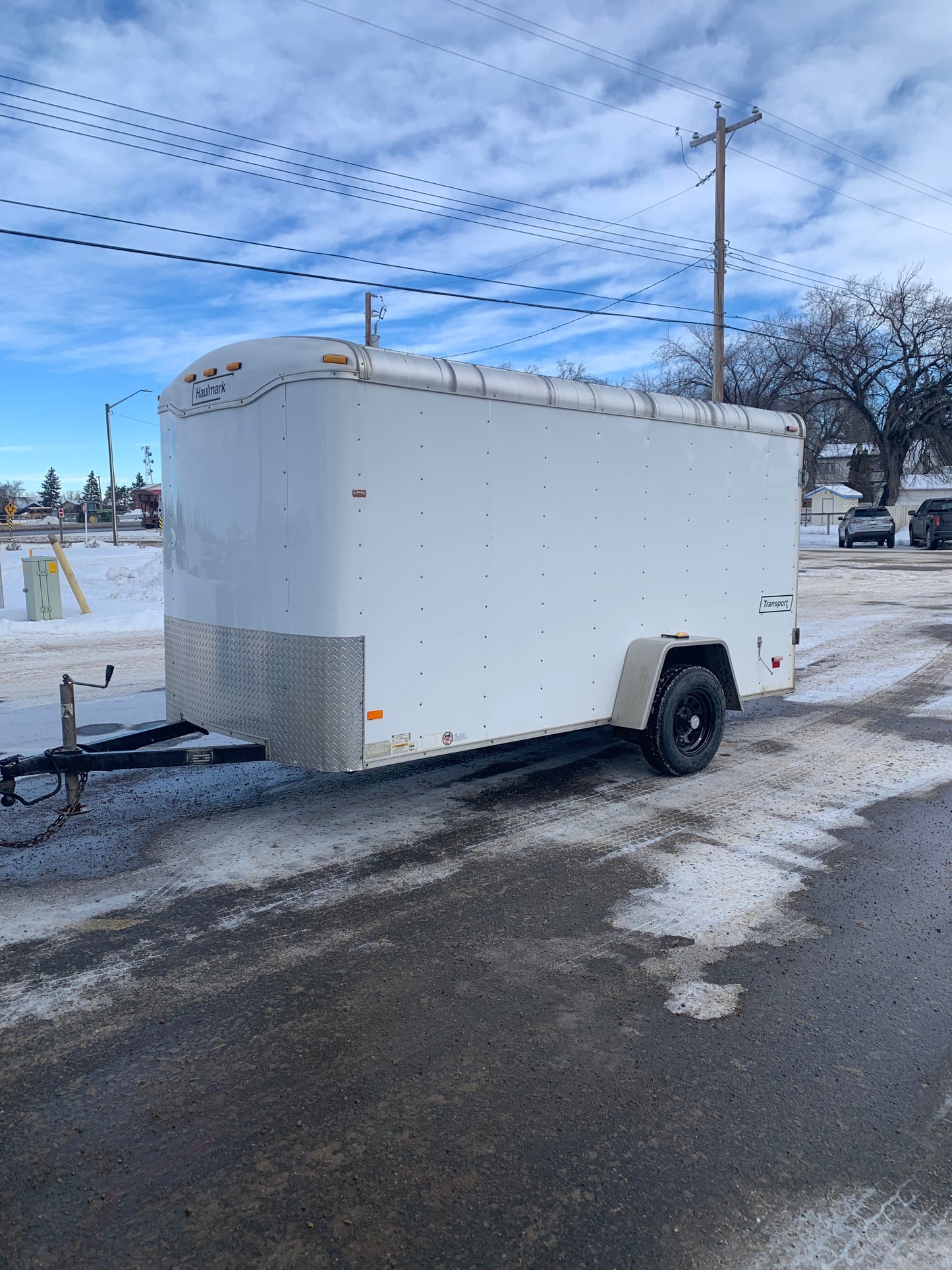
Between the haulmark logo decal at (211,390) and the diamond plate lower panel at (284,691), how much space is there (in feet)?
4.70

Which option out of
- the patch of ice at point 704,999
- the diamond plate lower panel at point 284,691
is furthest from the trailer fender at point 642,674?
the patch of ice at point 704,999

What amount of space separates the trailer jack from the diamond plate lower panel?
9.6 inches

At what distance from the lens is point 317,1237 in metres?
2.59

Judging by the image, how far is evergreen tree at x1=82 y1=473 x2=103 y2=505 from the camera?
13232 cm

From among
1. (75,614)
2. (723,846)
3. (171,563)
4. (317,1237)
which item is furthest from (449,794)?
(75,614)

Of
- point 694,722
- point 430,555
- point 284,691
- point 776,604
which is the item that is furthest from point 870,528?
point 284,691

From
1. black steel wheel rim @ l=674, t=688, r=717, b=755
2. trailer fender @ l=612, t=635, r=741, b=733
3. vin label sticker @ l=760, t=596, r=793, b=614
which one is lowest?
black steel wheel rim @ l=674, t=688, r=717, b=755

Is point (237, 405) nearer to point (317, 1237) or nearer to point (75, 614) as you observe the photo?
point (317, 1237)

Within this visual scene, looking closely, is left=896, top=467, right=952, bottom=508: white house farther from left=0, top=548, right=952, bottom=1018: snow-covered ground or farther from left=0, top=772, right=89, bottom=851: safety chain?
left=0, top=772, right=89, bottom=851: safety chain

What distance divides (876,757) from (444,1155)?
602 centimetres

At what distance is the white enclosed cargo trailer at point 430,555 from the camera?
5188mm

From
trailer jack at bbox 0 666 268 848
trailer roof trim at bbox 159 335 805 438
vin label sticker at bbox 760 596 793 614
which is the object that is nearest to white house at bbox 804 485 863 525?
vin label sticker at bbox 760 596 793 614

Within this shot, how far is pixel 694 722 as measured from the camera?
7.31m

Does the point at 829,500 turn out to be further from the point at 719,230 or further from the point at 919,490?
the point at 719,230
